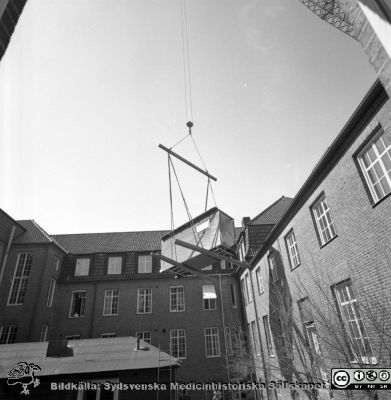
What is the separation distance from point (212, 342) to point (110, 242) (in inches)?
589

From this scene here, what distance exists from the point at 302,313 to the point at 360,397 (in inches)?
157

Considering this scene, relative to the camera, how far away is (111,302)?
2600 cm

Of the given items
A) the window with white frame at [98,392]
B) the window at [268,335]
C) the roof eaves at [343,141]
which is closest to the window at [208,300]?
the window at [268,335]

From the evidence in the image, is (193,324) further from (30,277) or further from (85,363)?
(30,277)

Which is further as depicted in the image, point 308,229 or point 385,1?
point 308,229

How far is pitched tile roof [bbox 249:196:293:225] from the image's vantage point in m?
21.5

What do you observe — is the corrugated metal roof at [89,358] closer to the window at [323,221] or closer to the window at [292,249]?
the window at [292,249]

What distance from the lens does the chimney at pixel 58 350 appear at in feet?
49.4

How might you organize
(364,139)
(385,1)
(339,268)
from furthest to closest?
(339,268) → (364,139) → (385,1)

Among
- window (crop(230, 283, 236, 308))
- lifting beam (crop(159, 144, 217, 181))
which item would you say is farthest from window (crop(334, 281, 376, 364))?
window (crop(230, 283, 236, 308))

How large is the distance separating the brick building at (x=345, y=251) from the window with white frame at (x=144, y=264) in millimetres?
16433

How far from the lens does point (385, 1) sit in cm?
249

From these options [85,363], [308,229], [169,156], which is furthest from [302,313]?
[85,363]

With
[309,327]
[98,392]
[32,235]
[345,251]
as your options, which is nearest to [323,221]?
[345,251]
